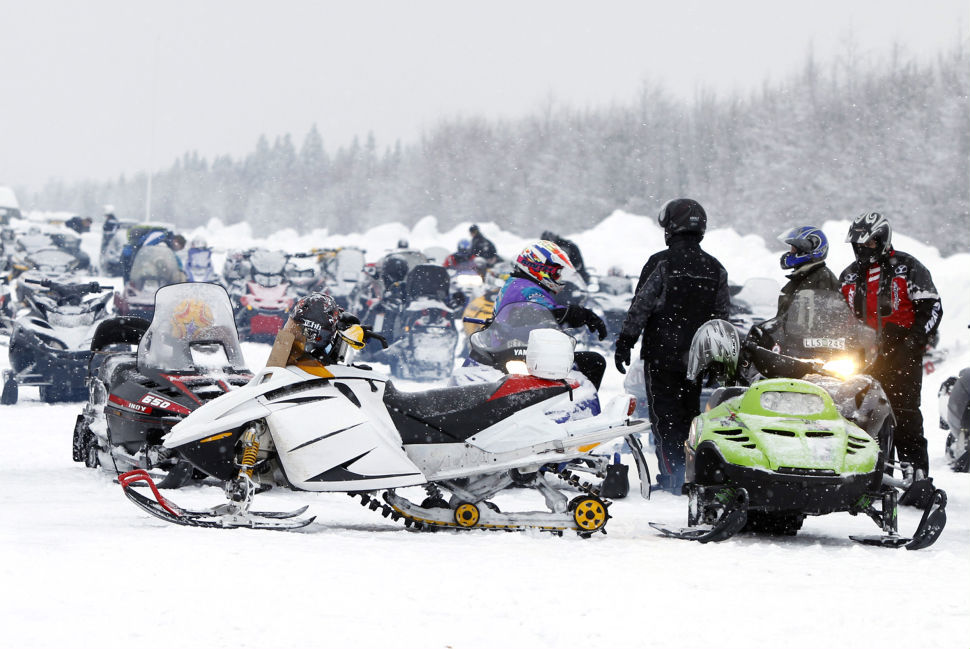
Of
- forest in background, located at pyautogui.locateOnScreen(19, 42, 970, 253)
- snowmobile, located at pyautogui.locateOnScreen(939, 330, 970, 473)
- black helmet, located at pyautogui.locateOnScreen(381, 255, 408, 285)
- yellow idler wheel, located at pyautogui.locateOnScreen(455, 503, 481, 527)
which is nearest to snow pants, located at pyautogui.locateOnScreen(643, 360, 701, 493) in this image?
yellow idler wheel, located at pyautogui.locateOnScreen(455, 503, 481, 527)

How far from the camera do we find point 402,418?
6.11 meters

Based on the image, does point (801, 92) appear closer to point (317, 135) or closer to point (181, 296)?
point (181, 296)

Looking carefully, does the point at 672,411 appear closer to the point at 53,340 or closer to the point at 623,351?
the point at 623,351

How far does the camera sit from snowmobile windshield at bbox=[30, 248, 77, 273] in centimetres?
1638

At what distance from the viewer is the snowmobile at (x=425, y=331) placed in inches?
610

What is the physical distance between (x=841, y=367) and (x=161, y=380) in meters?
3.93

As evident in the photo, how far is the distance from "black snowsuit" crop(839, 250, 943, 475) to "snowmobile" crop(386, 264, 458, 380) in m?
7.77

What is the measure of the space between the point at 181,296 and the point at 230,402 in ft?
7.57

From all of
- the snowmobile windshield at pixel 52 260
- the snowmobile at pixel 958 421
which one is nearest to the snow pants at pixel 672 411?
the snowmobile at pixel 958 421

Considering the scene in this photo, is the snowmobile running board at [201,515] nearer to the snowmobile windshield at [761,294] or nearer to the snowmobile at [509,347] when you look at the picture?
the snowmobile at [509,347]

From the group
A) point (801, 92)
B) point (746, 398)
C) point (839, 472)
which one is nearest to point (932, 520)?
point (839, 472)

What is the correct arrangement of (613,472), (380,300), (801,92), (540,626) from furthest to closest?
(801,92) < (380,300) < (613,472) < (540,626)

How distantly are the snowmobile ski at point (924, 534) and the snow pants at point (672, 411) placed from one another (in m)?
2.13

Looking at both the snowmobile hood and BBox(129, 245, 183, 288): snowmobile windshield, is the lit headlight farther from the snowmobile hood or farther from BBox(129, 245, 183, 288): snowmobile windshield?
BBox(129, 245, 183, 288): snowmobile windshield
